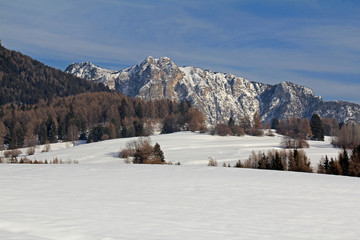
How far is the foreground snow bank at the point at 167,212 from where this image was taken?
8.80 metres

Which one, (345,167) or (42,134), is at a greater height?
(42,134)

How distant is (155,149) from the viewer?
2923 inches

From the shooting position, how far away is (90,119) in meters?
169

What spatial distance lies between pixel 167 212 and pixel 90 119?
6475 inches

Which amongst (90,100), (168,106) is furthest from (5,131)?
(168,106)

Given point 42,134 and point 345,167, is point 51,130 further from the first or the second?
point 345,167

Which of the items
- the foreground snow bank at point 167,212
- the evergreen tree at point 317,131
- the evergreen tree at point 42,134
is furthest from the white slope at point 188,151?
the foreground snow bank at point 167,212

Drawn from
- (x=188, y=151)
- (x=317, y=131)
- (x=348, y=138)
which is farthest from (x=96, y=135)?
(x=348, y=138)

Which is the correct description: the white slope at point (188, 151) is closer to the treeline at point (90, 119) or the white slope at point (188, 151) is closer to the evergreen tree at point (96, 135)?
the treeline at point (90, 119)

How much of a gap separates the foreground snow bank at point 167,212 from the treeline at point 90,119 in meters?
121

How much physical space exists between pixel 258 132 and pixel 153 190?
128 metres

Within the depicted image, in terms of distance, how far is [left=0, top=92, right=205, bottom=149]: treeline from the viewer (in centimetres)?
13662

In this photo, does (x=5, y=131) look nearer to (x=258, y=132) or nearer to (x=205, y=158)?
(x=205, y=158)

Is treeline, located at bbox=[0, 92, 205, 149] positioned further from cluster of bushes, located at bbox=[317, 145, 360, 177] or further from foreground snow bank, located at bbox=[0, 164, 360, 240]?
foreground snow bank, located at bbox=[0, 164, 360, 240]
